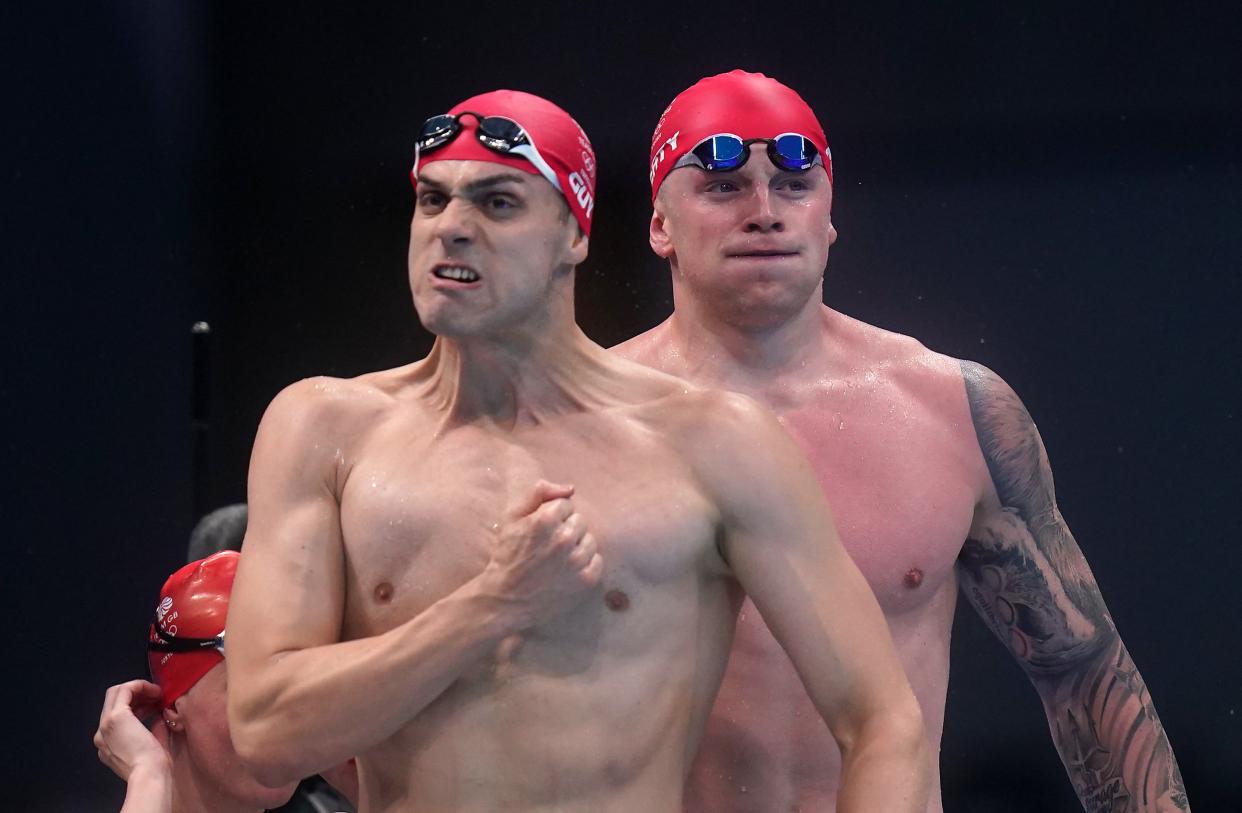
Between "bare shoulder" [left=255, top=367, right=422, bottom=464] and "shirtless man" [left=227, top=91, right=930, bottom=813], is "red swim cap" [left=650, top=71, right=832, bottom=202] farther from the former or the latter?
"bare shoulder" [left=255, top=367, right=422, bottom=464]

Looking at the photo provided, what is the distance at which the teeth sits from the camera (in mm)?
1930

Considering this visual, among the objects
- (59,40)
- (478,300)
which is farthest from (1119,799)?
(59,40)

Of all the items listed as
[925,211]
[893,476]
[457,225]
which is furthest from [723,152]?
[925,211]

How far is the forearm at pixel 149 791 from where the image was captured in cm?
236

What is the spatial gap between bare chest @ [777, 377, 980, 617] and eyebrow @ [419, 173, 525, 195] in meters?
0.90

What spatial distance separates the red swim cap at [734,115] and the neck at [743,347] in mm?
250

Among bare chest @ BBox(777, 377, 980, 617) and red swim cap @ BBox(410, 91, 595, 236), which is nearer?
red swim cap @ BBox(410, 91, 595, 236)

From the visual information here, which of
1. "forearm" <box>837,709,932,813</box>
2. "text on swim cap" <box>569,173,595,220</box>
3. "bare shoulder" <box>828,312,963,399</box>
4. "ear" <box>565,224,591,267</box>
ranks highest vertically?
"text on swim cap" <box>569,173,595,220</box>

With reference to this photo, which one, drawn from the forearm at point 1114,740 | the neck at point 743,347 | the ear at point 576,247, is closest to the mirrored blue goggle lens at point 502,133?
the ear at point 576,247

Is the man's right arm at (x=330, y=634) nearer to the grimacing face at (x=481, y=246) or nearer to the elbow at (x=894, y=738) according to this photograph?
the grimacing face at (x=481, y=246)

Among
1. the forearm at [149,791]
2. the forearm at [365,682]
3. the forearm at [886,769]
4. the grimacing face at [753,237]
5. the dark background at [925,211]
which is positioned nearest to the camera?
the forearm at [365,682]

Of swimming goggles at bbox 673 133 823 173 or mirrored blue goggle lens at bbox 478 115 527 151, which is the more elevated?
mirrored blue goggle lens at bbox 478 115 527 151

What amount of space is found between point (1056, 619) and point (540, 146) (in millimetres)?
1441

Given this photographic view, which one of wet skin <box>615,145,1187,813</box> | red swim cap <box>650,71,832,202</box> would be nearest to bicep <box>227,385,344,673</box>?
wet skin <box>615,145,1187,813</box>
